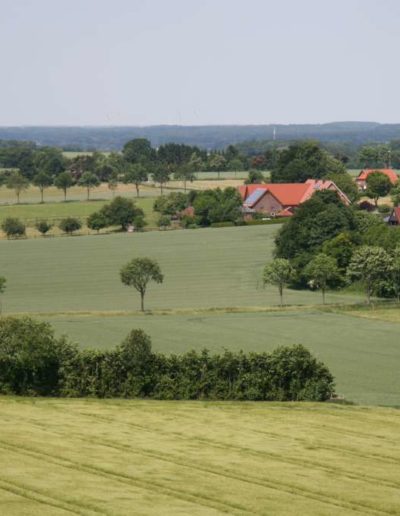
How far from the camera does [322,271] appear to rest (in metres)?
84.5

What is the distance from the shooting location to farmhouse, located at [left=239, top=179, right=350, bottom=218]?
135500 millimetres

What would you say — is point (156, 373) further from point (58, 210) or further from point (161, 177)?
point (161, 177)

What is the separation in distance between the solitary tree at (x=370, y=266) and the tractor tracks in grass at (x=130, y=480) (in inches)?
1574

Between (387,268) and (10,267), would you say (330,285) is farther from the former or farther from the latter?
(10,267)

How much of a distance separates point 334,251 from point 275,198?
4590 centimetres

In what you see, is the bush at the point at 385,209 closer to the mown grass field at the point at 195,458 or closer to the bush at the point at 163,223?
the bush at the point at 163,223

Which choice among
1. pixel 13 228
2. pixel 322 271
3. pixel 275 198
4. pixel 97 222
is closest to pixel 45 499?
pixel 322 271

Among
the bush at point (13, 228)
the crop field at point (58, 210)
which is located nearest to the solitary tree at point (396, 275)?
the bush at point (13, 228)

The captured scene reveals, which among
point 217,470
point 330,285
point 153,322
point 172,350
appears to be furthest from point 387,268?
point 217,470

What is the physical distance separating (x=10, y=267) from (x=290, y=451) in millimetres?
55285

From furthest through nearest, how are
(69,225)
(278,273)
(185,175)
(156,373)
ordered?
(185,175), (69,225), (278,273), (156,373)

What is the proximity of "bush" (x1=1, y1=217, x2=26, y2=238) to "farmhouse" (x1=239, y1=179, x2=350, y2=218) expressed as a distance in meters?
25.2

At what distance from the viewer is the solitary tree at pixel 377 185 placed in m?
147

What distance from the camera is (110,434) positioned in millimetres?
46406
